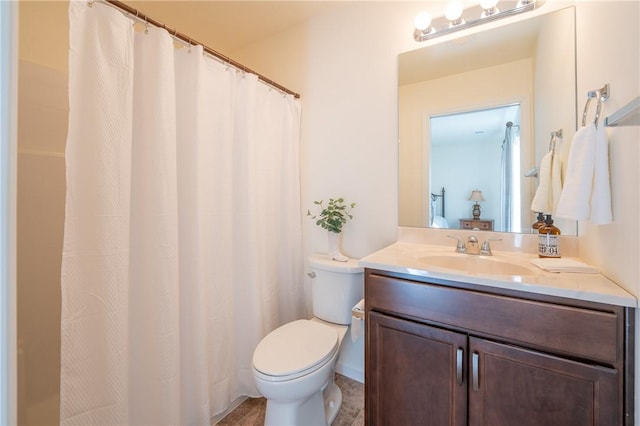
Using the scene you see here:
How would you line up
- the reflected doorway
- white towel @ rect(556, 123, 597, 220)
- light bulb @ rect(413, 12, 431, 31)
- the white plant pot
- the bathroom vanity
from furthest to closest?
the white plant pot → light bulb @ rect(413, 12, 431, 31) → the reflected doorway → white towel @ rect(556, 123, 597, 220) → the bathroom vanity

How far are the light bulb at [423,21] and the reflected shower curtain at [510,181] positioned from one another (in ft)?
2.30

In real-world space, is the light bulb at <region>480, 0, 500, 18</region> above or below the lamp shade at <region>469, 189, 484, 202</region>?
above

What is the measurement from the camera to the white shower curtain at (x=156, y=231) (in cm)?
95

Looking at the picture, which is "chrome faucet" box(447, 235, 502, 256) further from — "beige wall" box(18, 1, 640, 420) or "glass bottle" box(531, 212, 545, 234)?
"beige wall" box(18, 1, 640, 420)

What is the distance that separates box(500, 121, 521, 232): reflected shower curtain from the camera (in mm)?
1311

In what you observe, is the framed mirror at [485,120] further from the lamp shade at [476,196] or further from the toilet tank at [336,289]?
the toilet tank at [336,289]

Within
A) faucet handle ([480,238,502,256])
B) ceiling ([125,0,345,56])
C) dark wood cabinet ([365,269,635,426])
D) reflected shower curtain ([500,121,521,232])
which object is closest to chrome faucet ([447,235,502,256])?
faucet handle ([480,238,502,256])

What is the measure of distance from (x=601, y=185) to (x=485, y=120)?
67 cm

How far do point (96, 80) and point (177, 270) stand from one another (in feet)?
2.61

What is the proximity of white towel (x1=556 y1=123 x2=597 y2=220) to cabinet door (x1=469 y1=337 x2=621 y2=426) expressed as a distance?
47 centimetres

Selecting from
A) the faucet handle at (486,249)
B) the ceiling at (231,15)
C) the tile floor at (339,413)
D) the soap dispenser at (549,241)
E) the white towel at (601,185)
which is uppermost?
the ceiling at (231,15)

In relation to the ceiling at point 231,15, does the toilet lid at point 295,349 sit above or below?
below

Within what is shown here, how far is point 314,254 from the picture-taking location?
6.21ft

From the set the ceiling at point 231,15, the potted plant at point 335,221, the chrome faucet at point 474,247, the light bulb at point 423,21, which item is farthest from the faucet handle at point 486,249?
the ceiling at point 231,15
